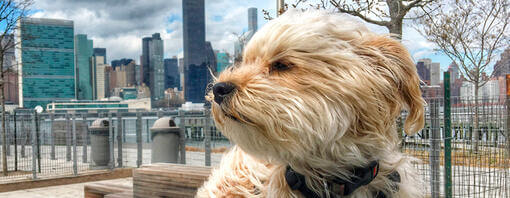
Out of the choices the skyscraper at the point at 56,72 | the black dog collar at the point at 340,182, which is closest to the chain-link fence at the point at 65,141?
the black dog collar at the point at 340,182

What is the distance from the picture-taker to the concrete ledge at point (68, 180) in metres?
9.35

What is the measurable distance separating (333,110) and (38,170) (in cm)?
1135

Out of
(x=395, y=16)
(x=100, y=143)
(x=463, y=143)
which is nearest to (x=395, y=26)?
(x=395, y=16)

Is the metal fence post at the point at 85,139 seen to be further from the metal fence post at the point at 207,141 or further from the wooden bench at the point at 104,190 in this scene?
the wooden bench at the point at 104,190

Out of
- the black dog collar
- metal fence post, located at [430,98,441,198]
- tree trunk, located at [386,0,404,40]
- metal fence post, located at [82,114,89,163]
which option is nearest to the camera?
the black dog collar

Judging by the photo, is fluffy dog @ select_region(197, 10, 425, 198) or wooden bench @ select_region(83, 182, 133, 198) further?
wooden bench @ select_region(83, 182, 133, 198)

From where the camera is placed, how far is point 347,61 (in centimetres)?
135

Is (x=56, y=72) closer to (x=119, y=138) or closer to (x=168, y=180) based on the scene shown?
(x=119, y=138)

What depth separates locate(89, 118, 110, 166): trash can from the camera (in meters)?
11.4

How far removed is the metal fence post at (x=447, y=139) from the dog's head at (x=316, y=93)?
3598 mm

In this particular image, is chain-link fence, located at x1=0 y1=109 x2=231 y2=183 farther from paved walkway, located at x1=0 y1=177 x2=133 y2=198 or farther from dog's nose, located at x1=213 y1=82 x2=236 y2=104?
dog's nose, located at x1=213 y1=82 x2=236 y2=104

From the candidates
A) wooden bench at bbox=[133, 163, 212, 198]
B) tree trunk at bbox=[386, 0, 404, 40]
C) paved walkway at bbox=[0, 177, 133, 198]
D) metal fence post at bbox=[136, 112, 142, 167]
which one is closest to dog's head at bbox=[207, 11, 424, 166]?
wooden bench at bbox=[133, 163, 212, 198]

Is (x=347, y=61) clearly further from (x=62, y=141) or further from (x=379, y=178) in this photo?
(x=62, y=141)

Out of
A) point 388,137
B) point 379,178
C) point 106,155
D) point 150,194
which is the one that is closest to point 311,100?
point 388,137
